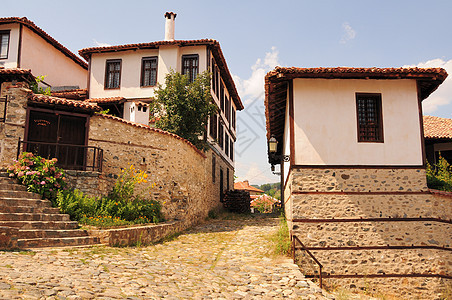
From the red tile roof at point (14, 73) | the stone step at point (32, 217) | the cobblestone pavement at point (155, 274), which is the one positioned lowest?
the cobblestone pavement at point (155, 274)

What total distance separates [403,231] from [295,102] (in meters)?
4.33

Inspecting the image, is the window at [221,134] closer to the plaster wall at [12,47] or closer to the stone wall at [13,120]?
the plaster wall at [12,47]

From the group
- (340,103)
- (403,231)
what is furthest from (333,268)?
(340,103)

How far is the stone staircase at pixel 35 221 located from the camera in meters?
7.88

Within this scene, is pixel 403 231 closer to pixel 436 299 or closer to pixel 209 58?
pixel 436 299

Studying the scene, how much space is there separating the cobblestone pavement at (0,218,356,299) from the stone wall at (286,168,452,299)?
4.28 feet

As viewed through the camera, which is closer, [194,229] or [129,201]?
[129,201]

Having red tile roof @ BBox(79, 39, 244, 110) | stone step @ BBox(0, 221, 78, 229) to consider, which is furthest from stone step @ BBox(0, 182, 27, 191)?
red tile roof @ BBox(79, 39, 244, 110)

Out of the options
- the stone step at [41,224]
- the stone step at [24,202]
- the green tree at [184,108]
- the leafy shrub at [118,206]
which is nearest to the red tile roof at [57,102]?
the leafy shrub at [118,206]

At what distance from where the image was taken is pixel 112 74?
19.0 meters

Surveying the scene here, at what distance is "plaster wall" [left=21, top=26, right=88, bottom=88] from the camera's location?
734 inches

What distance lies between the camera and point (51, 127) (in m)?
12.3

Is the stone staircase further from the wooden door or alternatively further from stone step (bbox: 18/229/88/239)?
the wooden door

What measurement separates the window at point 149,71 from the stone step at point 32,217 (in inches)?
421
